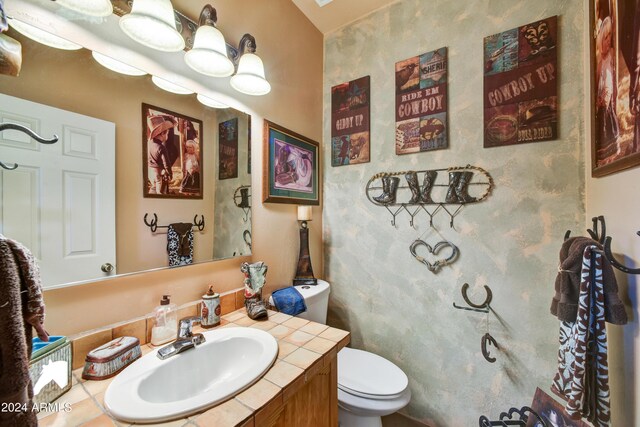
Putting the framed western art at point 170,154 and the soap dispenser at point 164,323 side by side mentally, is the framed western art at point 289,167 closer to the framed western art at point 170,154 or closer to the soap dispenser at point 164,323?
the framed western art at point 170,154

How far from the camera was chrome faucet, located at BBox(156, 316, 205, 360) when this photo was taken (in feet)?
2.61

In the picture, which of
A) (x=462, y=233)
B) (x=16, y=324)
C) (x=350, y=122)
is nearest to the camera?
(x=16, y=324)

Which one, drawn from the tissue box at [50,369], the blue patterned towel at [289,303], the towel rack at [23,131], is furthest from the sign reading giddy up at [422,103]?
the tissue box at [50,369]

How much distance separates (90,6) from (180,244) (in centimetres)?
85

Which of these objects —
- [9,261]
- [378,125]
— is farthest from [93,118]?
[378,125]

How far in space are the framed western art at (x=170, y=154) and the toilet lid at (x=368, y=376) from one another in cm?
121

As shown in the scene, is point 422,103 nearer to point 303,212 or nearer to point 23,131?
point 303,212

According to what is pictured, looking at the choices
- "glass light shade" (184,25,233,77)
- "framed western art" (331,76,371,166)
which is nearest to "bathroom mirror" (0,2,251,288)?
"glass light shade" (184,25,233,77)

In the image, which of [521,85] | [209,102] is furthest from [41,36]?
[521,85]

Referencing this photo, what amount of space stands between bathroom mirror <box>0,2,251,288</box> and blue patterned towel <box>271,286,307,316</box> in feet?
1.31

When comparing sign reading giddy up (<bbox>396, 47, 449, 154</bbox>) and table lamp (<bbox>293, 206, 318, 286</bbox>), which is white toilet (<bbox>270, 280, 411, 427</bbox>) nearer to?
table lamp (<bbox>293, 206, 318, 286</bbox>)

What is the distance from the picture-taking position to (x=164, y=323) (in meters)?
0.90

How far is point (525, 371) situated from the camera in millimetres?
1219

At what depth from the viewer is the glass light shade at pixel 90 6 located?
74cm
